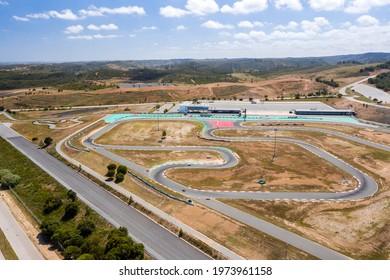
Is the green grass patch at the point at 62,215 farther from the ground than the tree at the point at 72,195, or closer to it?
closer to it

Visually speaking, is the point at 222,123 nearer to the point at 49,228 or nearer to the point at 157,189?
the point at 157,189

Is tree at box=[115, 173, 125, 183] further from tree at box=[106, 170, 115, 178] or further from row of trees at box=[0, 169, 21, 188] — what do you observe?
row of trees at box=[0, 169, 21, 188]

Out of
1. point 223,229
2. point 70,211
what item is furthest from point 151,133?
point 223,229

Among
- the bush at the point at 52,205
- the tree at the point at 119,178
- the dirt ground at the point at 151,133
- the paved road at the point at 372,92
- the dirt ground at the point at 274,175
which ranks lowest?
the bush at the point at 52,205

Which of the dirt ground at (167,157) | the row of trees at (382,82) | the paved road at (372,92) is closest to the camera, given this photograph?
the dirt ground at (167,157)

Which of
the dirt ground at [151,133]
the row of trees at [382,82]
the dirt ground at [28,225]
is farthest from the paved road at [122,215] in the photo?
the row of trees at [382,82]

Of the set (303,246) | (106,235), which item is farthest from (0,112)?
(303,246)

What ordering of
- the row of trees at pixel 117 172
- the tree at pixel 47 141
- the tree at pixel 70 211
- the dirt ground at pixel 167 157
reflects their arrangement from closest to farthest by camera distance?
the tree at pixel 70 211, the row of trees at pixel 117 172, the dirt ground at pixel 167 157, the tree at pixel 47 141

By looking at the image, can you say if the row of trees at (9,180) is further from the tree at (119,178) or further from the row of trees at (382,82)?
the row of trees at (382,82)
